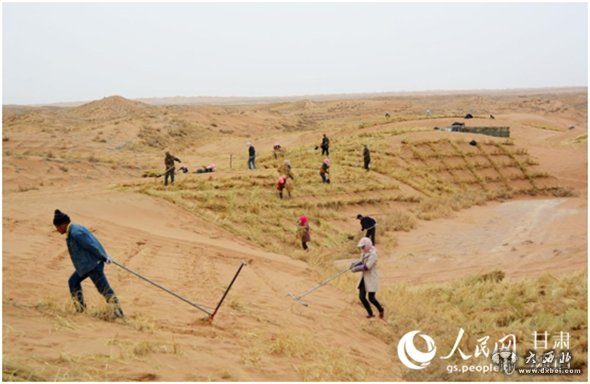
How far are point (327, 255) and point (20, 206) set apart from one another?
8801 mm

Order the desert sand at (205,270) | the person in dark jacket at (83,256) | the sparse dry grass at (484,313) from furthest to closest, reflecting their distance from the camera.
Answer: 1. the sparse dry grass at (484,313)
2. the person in dark jacket at (83,256)
3. the desert sand at (205,270)

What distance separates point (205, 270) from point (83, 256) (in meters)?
5.15

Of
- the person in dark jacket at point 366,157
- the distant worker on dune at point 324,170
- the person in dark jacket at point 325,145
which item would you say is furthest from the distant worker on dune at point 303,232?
the person in dark jacket at point 325,145

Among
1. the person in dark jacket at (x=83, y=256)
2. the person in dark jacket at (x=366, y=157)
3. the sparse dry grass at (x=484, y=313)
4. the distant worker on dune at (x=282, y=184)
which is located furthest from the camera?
the person in dark jacket at (x=366, y=157)

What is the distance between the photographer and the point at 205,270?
42.5ft

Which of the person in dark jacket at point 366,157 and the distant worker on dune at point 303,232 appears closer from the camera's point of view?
the distant worker on dune at point 303,232

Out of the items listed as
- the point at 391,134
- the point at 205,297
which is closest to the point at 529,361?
the point at 205,297

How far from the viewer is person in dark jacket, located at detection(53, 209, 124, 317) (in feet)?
25.9

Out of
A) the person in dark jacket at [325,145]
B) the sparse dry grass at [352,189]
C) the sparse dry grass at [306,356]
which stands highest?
the person in dark jacket at [325,145]

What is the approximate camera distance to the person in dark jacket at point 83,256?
7.89m

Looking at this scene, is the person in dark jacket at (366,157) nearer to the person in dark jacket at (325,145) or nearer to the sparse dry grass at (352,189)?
the sparse dry grass at (352,189)

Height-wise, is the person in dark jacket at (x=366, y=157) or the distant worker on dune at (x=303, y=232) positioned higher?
the person in dark jacket at (x=366, y=157)

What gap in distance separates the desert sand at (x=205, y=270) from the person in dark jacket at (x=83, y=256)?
276mm

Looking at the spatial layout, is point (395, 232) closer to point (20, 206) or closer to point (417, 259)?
point (417, 259)
